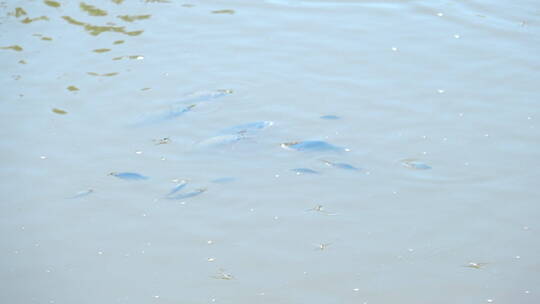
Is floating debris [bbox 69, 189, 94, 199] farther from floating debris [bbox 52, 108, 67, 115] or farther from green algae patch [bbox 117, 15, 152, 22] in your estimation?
green algae patch [bbox 117, 15, 152, 22]

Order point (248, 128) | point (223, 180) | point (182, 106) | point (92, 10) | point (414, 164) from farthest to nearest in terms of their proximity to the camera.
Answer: point (92, 10) → point (182, 106) → point (248, 128) → point (414, 164) → point (223, 180)

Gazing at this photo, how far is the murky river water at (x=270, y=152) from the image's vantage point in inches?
183

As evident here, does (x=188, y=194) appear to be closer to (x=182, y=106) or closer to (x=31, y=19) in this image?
(x=182, y=106)

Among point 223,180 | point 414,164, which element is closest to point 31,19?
point 223,180

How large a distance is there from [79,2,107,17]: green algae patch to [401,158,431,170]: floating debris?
395cm

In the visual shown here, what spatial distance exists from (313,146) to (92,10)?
355 cm

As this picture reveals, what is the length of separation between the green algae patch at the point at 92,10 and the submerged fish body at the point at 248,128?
275 cm

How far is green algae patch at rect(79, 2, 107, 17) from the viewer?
26.3 feet

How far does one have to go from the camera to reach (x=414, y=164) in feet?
18.2

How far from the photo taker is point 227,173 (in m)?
5.51

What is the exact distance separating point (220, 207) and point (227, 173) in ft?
1.32

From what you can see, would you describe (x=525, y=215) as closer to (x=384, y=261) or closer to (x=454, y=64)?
(x=384, y=261)

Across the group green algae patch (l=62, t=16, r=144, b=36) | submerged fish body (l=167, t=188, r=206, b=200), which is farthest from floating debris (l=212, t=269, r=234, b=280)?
green algae patch (l=62, t=16, r=144, b=36)

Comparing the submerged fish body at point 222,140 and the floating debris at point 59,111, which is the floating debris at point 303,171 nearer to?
the submerged fish body at point 222,140
